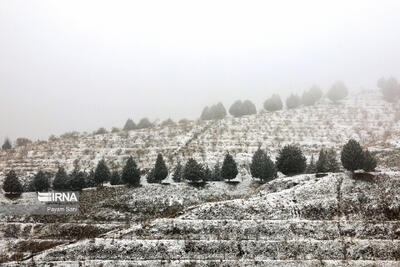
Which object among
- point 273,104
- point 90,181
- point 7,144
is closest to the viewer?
point 90,181

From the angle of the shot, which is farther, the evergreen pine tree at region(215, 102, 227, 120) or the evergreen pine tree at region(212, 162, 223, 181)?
the evergreen pine tree at region(215, 102, 227, 120)

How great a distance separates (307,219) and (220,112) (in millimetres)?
65981

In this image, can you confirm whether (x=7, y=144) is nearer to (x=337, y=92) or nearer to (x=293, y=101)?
(x=293, y=101)

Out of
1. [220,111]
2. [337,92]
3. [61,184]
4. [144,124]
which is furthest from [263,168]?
[337,92]

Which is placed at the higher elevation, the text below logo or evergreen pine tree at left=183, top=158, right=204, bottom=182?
evergreen pine tree at left=183, top=158, right=204, bottom=182

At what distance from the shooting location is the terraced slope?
87.9ft

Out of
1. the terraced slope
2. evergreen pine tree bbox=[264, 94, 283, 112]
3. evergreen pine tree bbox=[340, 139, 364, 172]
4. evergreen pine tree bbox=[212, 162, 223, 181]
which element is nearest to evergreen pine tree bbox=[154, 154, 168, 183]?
evergreen pine tree bbox=[212, 162, 223, 181]

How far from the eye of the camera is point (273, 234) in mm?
29688

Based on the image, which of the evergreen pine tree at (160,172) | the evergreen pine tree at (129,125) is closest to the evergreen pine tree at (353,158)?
the evergreen pine tree at (160,172)

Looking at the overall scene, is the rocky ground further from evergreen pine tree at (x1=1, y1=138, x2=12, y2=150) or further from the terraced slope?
evergreen pine tree at (x1=1, y1=138, x2=12, y2=150)

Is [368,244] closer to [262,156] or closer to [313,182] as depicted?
[313,182]

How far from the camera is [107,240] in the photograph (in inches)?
1166

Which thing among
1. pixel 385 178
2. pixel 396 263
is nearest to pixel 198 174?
pixel 385 178

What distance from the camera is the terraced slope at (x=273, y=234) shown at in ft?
87.9
